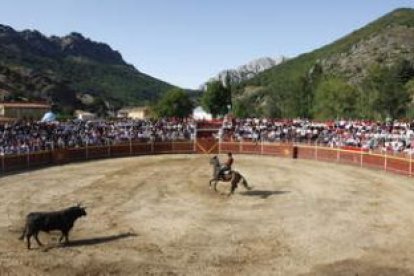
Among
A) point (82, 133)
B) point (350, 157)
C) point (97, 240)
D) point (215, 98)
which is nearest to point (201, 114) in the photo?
point (215, 98)

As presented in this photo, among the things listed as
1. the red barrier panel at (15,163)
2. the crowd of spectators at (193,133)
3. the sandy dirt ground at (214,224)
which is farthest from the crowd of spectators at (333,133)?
the red barrier panel at (15,163)

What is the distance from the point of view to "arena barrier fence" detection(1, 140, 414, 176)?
3406 cm

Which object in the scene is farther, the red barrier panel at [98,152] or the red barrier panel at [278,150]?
the red barrier panel at [278,150]

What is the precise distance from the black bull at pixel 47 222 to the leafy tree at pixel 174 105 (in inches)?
4416

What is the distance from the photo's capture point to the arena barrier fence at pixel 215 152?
34.1 meters

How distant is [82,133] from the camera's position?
44.3m

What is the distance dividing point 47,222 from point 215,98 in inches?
4103

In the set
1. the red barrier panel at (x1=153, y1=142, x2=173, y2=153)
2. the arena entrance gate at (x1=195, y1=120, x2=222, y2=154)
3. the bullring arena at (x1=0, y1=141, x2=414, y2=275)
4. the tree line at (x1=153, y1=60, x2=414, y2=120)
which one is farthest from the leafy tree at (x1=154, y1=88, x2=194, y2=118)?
the bullring arena at (x1=0, y1=141, x2=414, y2=275)

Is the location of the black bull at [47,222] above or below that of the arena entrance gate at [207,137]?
below

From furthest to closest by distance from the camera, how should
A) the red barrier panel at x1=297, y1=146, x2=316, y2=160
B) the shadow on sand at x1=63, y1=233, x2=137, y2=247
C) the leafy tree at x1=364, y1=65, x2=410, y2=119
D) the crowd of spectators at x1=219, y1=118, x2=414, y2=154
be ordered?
the leafy tree at x1=364, y1=65, x2=410, y2=119 < the red barrier panel at x1=297, y1=146, x2=316, y2=160 < the crowd of spectators at x1=219, y1=118, x2=414, y2=154 < the shadow on sand at x1=63, y1=233, x2=137, y2=247

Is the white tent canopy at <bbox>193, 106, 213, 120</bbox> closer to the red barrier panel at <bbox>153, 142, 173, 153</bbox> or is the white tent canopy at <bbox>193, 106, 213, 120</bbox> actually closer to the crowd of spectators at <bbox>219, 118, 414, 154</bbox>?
the crowd of spectators at <bbox>219, 118, 414, 154</bbox>

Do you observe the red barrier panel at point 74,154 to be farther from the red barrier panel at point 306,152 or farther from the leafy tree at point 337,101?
the leafy tree at point 337,101

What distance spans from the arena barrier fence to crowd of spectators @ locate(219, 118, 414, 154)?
2.75ft

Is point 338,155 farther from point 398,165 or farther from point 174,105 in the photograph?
point 174,105
